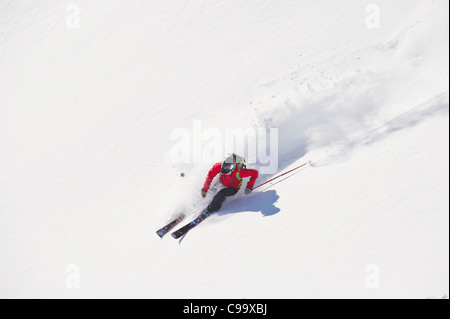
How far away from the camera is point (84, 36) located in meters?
10.8

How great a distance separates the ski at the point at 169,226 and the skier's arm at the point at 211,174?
81cm

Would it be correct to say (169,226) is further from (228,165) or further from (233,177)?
(228,165)

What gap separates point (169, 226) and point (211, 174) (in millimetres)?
1368

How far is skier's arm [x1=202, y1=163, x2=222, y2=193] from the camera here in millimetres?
5934

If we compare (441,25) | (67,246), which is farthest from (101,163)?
(441,25)

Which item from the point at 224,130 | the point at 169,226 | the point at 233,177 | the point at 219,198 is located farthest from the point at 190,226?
the point at 224,130

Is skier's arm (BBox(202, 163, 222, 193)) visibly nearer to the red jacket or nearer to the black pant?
the red jacket

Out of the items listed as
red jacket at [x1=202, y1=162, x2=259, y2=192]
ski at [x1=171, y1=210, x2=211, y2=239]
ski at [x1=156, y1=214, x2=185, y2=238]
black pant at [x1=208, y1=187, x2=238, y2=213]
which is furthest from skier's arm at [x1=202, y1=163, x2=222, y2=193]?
ski at [x1=156, y1=214, x2=185, y2=238]

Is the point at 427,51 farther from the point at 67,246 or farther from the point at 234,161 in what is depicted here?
the point at 67,246

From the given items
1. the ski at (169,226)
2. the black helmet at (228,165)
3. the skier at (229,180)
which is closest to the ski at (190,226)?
the skier at (229,180)

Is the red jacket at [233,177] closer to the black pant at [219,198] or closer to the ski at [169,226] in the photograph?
the black pant at [219,198]

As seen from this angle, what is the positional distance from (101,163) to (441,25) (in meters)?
9.49
